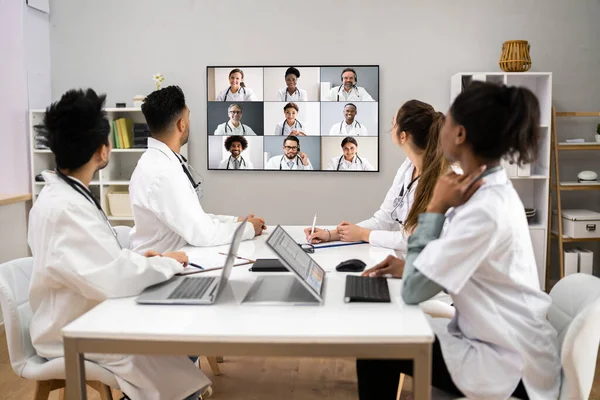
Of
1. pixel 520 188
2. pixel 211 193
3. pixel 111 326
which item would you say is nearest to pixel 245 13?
pixel 211 193

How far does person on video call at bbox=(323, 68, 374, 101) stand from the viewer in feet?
15.5

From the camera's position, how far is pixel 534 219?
467 cm

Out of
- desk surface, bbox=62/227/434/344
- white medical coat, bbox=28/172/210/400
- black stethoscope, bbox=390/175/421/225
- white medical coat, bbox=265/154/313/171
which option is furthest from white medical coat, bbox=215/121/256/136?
desk surface, bbox=62/227/434/344

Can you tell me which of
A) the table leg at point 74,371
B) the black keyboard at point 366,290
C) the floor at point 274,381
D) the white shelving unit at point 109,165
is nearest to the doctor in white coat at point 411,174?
the black keyboard at point 366,290

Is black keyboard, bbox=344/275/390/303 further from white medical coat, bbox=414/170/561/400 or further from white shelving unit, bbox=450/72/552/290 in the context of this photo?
white shelving unit, bbox=450/72/552/290

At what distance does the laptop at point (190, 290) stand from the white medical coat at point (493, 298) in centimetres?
54

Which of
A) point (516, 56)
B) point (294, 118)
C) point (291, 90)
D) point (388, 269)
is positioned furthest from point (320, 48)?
point (388, 269)

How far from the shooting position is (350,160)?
4.77 metres

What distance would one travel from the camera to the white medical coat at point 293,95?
15.6 feet

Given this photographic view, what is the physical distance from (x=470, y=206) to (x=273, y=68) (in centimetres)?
342

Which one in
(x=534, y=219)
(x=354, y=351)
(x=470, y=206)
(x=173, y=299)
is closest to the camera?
(x=354, y=351)

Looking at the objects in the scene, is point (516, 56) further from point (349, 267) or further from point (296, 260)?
point (296, 260)

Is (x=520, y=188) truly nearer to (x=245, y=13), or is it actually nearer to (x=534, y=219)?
(x=534, y=219)

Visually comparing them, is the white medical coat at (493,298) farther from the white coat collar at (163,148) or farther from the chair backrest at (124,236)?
the chair backrest at (124,236)
